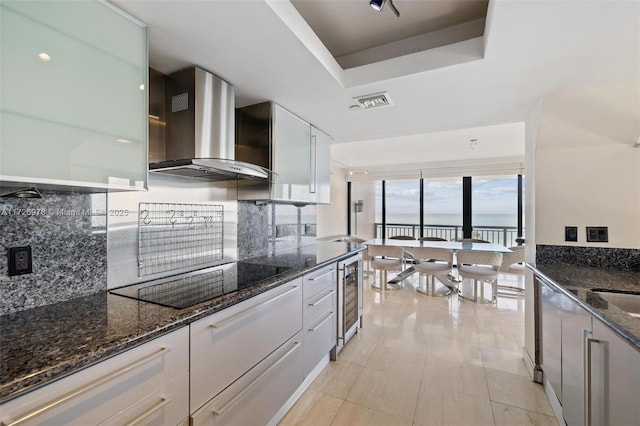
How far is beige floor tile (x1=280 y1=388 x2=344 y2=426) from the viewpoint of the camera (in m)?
1.69

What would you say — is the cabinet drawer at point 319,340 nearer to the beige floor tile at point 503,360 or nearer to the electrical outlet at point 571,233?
the beige floor tile at point 503,360

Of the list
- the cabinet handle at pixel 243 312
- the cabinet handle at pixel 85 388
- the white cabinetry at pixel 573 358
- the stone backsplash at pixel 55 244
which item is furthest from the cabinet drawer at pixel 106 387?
the white cabinetry at pixel 573 358

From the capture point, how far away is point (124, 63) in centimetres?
118

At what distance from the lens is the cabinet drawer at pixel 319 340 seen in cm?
192

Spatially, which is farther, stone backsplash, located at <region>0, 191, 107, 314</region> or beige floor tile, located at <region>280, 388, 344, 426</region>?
beige floor tile, located at <region>280, 388, 344, 426</region>

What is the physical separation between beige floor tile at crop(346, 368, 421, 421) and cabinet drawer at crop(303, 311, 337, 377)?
32 centimetres

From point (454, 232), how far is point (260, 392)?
6374mm

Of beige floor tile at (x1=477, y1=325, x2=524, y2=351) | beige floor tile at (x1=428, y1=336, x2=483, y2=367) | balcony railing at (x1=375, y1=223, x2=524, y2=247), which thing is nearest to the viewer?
beige floor tile at (x1=428, y1=336, x2=483, y2=367)

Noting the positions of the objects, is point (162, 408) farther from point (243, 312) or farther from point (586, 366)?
point (586, 366)

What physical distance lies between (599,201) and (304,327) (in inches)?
89.6

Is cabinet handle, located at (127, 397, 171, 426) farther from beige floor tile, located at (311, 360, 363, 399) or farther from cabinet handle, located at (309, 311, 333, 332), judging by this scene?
beige floor tile, located at (311, 360, 363, 399)

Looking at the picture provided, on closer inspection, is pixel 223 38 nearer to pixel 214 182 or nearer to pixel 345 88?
pixel 345 88

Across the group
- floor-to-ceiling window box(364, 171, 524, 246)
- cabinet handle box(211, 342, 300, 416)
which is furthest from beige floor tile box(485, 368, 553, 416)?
floor-to-ceiling window box(364, 171, 524, 246)

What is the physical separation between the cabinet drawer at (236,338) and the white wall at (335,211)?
396 centimetres
